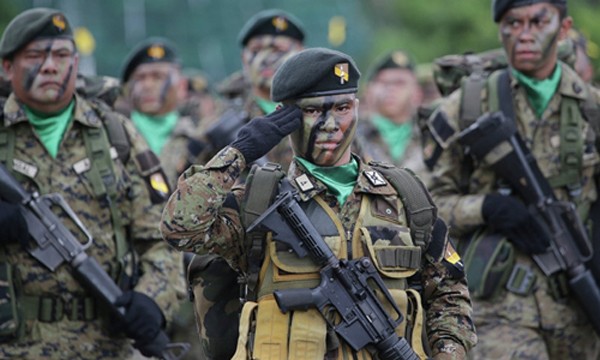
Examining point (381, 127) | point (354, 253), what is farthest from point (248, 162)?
point (381, 127)

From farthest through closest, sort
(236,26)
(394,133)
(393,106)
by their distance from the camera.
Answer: (236,26), (393,106), (394,133)

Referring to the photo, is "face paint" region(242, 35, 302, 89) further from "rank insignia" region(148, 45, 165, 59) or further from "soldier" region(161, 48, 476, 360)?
"soldier" region(161, 48, 476, 360)

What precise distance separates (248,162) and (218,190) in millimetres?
189

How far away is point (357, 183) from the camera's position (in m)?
6.05

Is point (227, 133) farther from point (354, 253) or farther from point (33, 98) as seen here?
point (354, 253)

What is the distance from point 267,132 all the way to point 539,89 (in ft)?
9.64

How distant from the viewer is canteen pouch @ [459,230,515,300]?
8.30 meters

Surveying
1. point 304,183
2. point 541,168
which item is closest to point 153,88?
point 541,168

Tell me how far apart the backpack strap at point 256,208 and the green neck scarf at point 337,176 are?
5.6 inches

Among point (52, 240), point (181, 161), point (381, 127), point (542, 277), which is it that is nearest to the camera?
point (52, 240)

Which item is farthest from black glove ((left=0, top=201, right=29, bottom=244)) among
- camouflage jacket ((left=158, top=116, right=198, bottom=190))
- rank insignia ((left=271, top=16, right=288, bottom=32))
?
rank insignia ((left=271, top=16, right=288, bottom=32))

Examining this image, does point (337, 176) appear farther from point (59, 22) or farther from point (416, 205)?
point (59, 22)

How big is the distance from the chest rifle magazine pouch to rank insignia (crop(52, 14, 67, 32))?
1.31 m

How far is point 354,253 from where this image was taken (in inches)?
234
